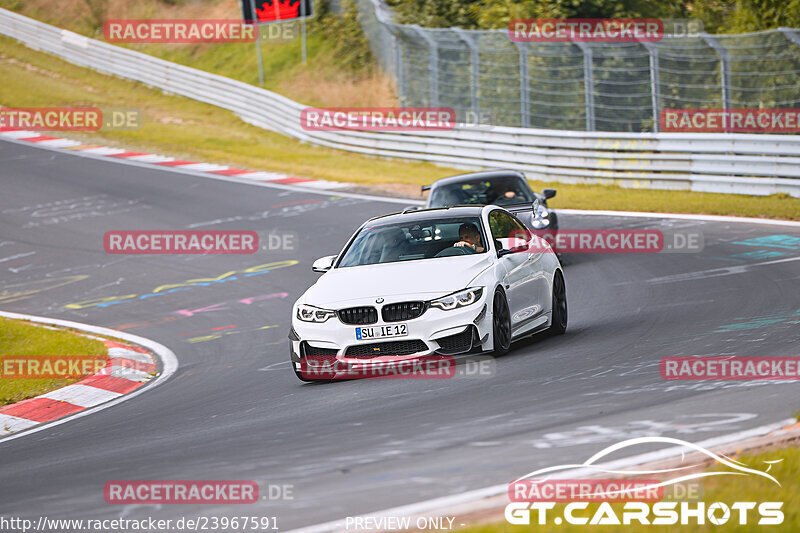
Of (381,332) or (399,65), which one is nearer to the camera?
(381,332)

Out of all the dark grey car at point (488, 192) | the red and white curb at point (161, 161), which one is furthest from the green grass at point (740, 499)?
the red and white curb at point (161, 161)

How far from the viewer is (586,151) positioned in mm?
24766

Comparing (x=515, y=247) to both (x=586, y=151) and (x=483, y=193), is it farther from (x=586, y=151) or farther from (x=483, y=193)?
(x=586, y=151)

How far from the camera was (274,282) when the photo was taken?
1734 cm

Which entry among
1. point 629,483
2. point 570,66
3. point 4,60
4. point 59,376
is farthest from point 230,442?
point 4,60

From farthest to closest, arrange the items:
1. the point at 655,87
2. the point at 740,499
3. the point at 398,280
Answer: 1. the point at 655,87
2. the point at 398,280
3. the point at 740,499

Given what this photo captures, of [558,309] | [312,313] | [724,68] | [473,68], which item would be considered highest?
[724,68]

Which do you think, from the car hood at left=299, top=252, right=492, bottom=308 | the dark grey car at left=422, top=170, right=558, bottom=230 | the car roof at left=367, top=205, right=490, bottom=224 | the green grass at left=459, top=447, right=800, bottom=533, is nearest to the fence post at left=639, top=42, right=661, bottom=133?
the dark grey car at left=422, top=170, right=558, bottom=230

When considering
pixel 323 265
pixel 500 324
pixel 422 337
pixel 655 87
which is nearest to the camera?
pixel 422 337

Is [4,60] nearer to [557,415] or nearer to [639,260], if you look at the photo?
[639,260]

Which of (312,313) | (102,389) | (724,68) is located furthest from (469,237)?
(724,68)

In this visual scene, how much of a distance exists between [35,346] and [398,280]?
5648 millimetres

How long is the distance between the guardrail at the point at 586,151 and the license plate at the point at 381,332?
13.2 m

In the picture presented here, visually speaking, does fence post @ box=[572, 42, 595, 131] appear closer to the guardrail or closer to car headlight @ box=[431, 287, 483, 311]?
the guardrail
